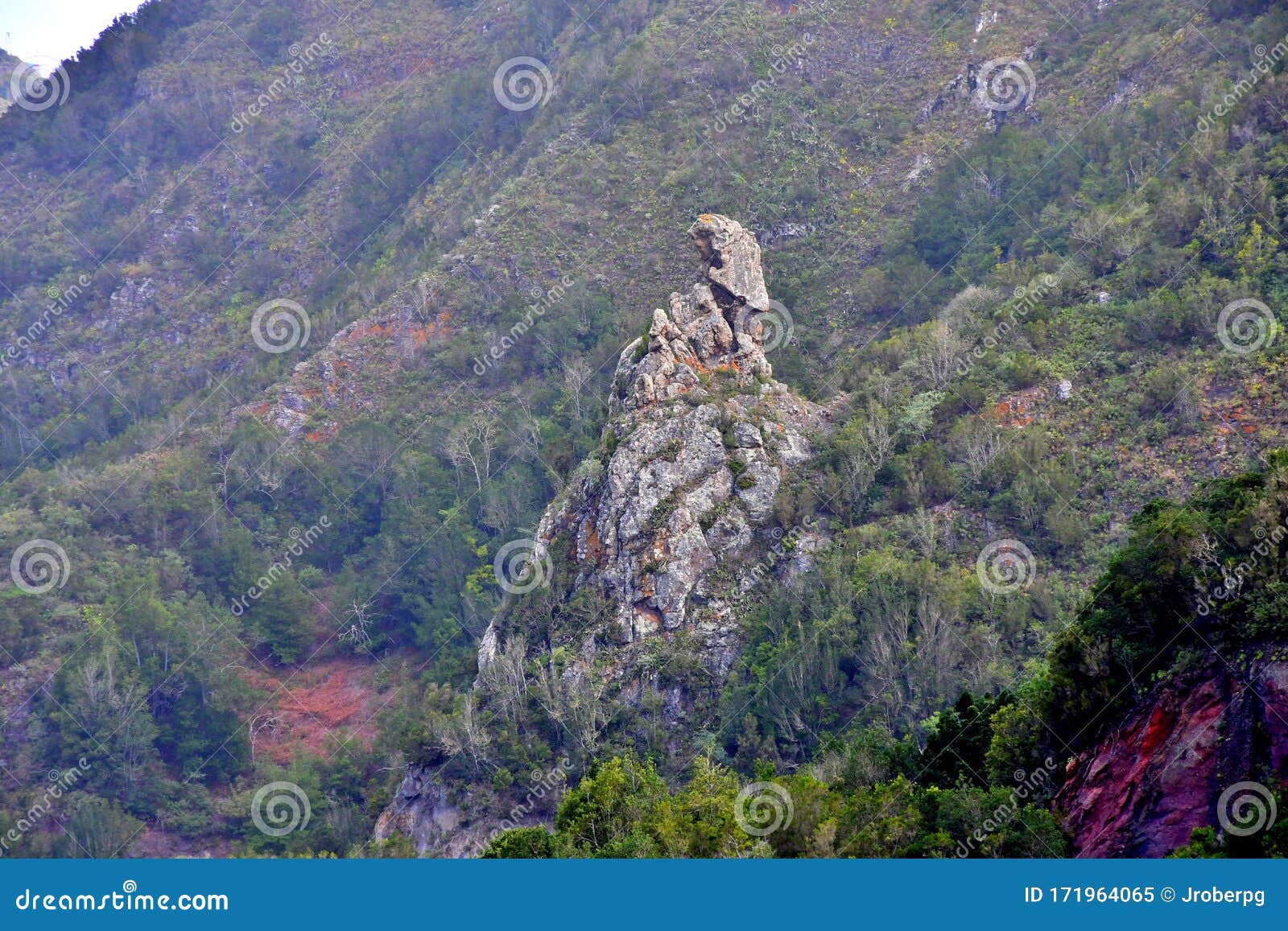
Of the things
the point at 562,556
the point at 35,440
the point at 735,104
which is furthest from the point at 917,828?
the point at 35,440

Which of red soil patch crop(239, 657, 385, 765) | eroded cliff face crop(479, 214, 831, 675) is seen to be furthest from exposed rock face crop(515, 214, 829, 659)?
red soil patch crop(239, 657, 385, 765)

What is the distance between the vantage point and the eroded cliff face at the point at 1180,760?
18656 mm

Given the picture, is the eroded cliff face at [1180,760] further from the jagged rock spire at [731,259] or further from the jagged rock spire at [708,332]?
the jagged rock spire at [731,259]

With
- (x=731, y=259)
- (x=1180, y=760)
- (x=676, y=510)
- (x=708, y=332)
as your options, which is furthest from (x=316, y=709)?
(x=1180, y=760)

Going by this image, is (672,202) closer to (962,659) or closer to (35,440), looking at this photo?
(962,659)

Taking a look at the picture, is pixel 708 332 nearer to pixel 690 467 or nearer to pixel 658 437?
pixel 658 437

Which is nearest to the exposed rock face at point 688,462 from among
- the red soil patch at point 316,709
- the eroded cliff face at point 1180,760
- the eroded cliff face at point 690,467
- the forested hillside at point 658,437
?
the eroded cliff face at point 690,467

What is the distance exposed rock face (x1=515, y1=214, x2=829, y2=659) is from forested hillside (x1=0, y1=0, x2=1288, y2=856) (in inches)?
7.9

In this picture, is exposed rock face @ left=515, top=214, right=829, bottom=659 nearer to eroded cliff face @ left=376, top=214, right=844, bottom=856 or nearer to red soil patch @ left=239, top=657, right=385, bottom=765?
eroded cliff face @ left=376, top=214, right=844, bottom=856

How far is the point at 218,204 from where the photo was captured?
9462cm

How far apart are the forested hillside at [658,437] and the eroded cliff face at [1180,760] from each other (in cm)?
17

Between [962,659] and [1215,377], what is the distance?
1365 centimetres

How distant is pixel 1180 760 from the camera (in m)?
19.8

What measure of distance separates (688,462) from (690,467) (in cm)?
20
